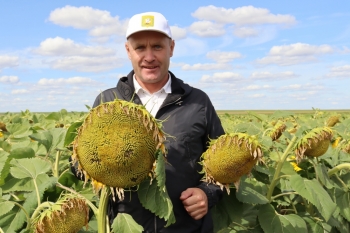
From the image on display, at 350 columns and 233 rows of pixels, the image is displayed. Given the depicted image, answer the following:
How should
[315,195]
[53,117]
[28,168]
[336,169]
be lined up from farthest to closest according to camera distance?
[53,117] < [336,169] < [315,195] < [28,168]

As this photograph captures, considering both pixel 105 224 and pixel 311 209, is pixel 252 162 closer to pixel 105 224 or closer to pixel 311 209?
pixel 105 224

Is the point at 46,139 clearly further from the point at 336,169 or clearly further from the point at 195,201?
the point at 336,169

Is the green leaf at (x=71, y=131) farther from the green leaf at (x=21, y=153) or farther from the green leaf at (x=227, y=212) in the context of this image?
the green leaf at (x=227, y=212)

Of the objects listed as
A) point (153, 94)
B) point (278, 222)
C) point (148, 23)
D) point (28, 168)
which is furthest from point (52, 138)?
point (278, 222)

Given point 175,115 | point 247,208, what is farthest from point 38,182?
point 247,208

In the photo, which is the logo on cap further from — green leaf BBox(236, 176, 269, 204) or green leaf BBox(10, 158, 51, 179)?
green leaf BBox(236, 176, 269, 204)

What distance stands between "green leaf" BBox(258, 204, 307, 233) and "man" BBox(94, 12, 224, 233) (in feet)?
1.39

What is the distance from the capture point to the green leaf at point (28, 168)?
8.11 ft

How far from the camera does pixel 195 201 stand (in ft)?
8.48

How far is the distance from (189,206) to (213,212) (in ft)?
1.99

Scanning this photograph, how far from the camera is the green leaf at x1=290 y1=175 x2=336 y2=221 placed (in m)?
2.99

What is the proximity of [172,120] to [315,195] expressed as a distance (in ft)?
3.48

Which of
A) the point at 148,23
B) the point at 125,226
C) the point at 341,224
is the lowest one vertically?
the point at 341,224

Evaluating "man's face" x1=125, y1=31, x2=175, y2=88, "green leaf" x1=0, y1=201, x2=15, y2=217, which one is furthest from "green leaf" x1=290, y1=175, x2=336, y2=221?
"green leaf" x1=0, y1=201, x2=15, y2=217
